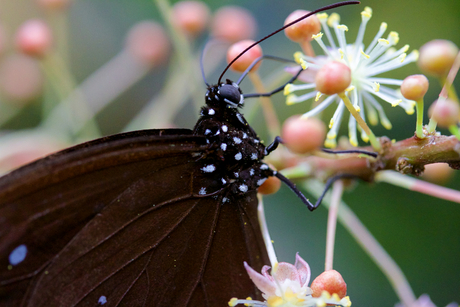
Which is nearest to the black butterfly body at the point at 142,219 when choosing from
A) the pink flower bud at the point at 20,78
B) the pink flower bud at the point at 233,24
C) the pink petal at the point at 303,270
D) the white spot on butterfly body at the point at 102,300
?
the white spot on butterfly body at the point at 102,300

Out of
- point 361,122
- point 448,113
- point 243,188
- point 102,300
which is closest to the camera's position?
point 448,113

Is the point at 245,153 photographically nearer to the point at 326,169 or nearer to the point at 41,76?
the point at 326,169

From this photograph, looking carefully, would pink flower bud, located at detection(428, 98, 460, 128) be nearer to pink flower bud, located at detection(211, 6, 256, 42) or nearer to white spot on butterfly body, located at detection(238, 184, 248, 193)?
white spot on butterfly body, located at detection(238, 184, 248, 193)

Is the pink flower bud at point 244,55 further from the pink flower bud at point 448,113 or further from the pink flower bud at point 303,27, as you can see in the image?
the pink flower bud at point 448,113

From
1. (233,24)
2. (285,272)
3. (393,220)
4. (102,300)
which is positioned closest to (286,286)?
(285,272)

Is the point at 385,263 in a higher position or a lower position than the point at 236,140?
lower

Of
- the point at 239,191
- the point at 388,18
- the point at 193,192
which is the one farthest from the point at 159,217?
the point at 388,18

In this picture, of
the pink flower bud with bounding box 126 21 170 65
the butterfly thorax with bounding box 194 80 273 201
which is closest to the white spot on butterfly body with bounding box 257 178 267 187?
the butterfly thorax with bounding box 194 80 273 201

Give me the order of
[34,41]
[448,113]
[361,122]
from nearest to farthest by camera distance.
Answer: [448,113]
[361,122]
[34,41]

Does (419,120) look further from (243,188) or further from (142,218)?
(142,218)
